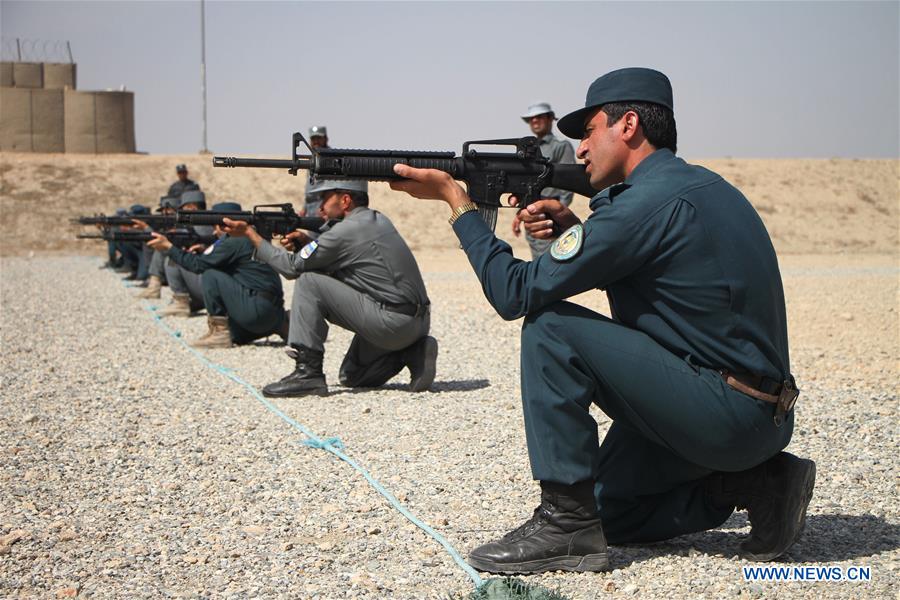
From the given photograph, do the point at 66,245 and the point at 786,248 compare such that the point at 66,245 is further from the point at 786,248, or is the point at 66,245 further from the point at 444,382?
the point at 444,382

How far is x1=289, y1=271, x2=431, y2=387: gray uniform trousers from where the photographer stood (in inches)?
283

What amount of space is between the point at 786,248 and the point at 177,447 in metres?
32.7

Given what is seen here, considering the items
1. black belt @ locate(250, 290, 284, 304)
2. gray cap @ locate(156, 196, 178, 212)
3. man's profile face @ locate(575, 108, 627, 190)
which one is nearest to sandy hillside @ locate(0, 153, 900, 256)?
gray cap @ locate(156, 196, 178, 212)

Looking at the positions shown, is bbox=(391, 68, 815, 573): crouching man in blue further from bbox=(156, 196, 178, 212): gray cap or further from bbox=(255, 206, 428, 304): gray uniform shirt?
bbox=(156, 196, 178, 212): gray cap

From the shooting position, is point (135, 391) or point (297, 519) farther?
point (135, 391)

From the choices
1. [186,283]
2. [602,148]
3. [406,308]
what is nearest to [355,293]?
[406,308]

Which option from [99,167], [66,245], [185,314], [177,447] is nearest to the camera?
[177,447]

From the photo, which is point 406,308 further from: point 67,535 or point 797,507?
point 797,507

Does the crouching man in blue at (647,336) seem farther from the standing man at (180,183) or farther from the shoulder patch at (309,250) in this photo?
the standing man at (180,183)

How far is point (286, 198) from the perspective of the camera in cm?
4022

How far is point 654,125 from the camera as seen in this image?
3.65 meters

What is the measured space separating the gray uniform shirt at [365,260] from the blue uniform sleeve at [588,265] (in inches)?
141

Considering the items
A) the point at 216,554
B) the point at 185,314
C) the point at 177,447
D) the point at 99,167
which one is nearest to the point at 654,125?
the point at 216,554

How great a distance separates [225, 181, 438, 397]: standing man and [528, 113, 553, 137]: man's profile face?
3535 millimetres
